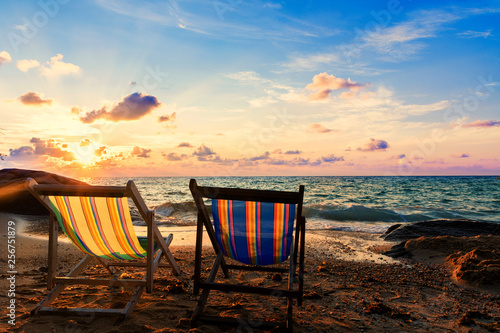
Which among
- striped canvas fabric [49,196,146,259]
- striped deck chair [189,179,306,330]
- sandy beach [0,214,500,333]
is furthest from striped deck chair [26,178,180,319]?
striped deck chair [189,179,306,330]

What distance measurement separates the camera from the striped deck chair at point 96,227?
2869 mm

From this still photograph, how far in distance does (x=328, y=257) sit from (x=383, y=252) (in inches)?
54.0

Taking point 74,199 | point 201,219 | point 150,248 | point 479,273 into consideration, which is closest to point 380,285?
point 479,273

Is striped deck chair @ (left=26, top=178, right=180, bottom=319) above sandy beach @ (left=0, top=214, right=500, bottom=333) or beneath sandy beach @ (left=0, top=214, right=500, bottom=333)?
above

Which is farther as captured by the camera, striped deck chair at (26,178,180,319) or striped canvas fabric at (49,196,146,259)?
striped canvas fabric at (49,196,146,259)

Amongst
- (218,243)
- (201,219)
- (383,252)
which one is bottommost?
(383,252)

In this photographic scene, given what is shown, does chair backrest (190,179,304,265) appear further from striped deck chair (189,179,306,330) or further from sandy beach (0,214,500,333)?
sandy beach (0,214,500,333)

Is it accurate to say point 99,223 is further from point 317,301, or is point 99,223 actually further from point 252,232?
point 317,301

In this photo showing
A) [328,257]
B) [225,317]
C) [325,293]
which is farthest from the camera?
[328,257]

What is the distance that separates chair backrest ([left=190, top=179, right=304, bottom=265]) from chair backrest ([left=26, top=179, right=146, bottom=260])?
754mm

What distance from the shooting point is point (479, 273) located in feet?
14.5

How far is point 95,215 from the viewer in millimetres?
3082

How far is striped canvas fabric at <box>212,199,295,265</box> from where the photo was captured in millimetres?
3049

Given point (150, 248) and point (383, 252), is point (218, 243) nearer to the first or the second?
point (150, 248)
